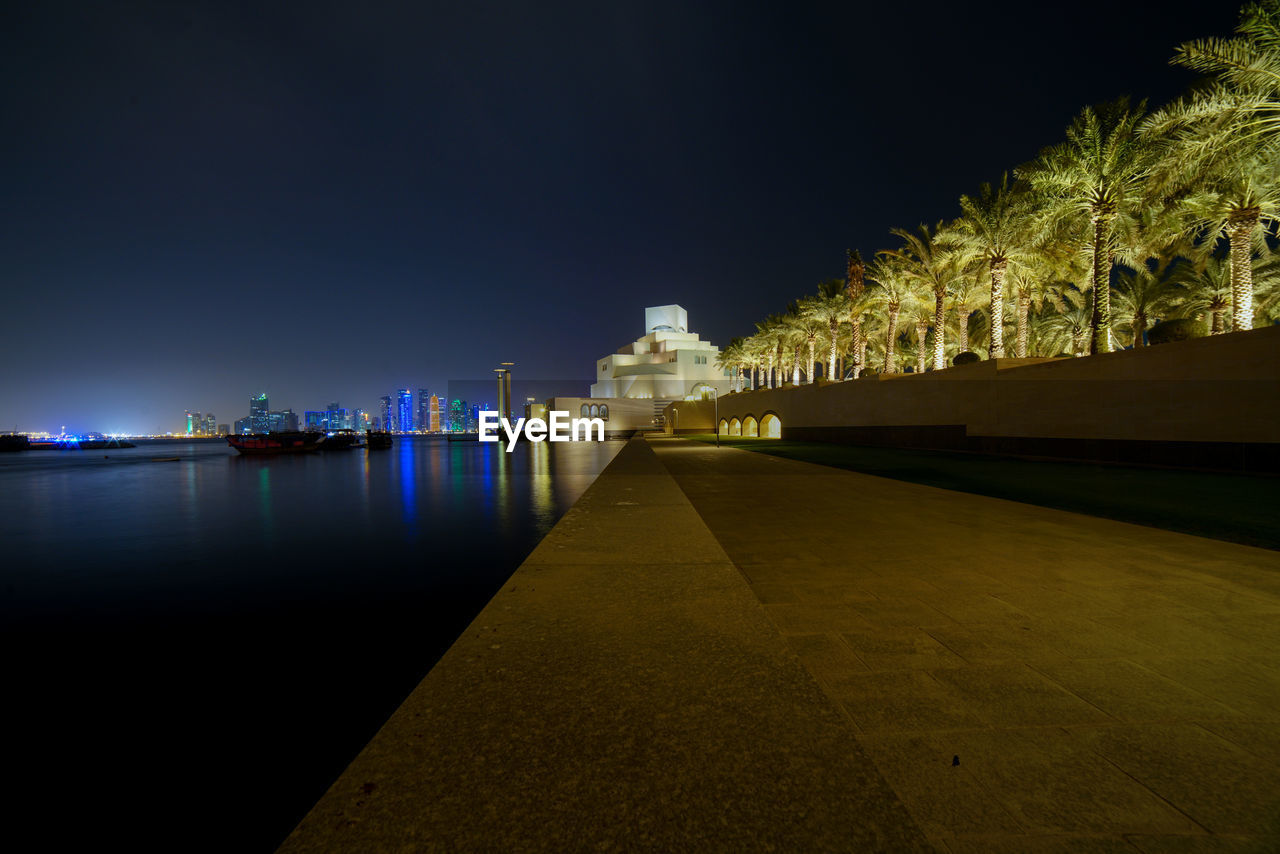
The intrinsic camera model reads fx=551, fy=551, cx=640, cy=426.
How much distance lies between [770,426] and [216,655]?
5139 centimetres

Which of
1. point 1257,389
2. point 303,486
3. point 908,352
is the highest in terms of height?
point 908,352

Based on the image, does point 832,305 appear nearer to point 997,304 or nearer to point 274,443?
point 997,304

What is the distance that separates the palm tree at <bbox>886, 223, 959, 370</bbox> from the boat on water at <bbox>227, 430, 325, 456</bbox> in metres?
71.0

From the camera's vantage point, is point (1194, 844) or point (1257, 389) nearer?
point (1194, 844)

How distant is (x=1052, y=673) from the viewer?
11.3ft

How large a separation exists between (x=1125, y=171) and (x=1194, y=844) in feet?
83.7

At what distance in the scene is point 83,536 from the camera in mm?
12820

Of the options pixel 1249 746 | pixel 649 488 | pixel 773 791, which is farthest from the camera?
pixel 649 488

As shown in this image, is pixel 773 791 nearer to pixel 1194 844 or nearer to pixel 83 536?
pixel 1194 844

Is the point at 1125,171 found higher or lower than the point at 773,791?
higher

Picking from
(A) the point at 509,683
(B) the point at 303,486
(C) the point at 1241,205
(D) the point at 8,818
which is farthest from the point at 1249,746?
(B) the point at 303,486

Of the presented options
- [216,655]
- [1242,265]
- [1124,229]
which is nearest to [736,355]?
[1124,229]

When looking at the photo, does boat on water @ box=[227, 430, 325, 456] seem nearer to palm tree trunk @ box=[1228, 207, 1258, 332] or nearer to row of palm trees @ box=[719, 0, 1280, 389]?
row of palm trees @ box=[719, 0, 1280, 389]

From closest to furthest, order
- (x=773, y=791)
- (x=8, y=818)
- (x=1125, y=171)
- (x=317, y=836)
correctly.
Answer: (x=317, y=836) → (x=773, y=791) → (x=8, y=818) → (x=1125, y=171)
